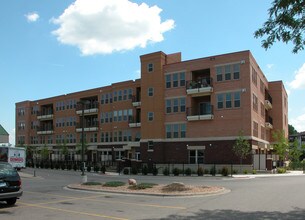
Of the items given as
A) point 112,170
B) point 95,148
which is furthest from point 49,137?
point 112,170

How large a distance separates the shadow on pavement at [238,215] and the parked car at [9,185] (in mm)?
6143

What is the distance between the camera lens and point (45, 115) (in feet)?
255

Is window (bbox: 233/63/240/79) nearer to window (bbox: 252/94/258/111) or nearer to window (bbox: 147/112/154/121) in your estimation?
window (bbox: 252/94/258/111)

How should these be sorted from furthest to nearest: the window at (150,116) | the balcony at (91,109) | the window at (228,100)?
the balcony at (91,109) → the window at (150,116) → the window at (228,100)

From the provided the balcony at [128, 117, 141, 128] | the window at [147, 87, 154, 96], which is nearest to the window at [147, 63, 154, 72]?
the window at [147, 87, 154, 96]

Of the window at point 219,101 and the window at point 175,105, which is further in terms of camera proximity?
the window at point 175,105

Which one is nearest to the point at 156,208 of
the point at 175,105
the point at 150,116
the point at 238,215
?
the point at 238,215

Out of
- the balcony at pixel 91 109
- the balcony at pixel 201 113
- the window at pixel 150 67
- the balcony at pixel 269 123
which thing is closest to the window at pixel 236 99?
the balcony at pixel 201 113

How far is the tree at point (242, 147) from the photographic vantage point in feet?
135

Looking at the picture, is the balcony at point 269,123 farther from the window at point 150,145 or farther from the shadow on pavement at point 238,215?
the shadow on pavement at point 238,215

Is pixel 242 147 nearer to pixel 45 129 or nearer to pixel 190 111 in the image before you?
pixel 190 111

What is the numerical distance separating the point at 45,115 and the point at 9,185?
65694 millimetres

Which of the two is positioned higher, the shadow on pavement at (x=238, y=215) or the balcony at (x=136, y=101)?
the balcony at (x=136, y=101)

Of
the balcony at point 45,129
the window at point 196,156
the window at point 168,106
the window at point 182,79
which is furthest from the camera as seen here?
the balcony at point 45,129
